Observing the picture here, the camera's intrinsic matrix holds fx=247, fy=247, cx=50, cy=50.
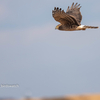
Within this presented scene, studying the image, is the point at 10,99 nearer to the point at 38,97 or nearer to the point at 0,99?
the point at 0,99

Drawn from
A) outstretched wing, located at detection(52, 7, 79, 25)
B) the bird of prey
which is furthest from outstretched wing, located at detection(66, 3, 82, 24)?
outstretched wing, located at detection(52, 7, 79, 25)

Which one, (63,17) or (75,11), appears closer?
(63,17)

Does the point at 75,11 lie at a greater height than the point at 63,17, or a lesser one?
greater

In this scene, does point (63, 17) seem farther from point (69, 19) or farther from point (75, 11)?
point (75, 11)

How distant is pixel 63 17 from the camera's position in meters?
14.5

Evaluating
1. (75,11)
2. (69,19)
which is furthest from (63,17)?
(75,11)

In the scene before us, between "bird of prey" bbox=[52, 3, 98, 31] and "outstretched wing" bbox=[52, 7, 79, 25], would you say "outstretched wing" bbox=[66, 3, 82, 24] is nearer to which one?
"bird of prey" bbox=[52, 3, 98, 31]

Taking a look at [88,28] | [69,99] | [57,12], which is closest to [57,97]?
[69,99]

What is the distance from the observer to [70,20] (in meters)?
15.1

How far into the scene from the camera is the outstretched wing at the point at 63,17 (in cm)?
1371

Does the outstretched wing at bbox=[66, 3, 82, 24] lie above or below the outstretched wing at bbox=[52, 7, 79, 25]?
above

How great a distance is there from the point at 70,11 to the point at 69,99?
25.7ft

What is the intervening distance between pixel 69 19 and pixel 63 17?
0.62m

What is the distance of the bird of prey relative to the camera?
45.5 feet
